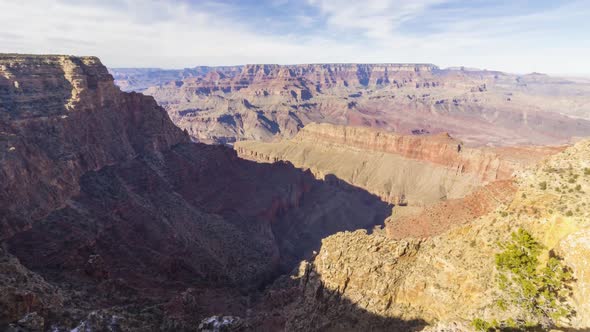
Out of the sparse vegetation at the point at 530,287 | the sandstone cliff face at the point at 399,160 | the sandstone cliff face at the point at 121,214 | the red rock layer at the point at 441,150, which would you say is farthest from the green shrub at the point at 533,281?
the sandstone cliff face at the point at 399,160

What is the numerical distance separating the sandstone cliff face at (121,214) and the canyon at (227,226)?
0.90 ft

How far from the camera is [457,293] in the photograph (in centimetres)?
2644

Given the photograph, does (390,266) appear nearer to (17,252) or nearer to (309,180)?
(17,252)

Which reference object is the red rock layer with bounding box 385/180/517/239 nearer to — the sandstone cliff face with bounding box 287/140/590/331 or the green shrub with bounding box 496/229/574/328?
the sandstone cliff face with bounding box 287/140/590/331

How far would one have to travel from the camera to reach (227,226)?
74.5 meters

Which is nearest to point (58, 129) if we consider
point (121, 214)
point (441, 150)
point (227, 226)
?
point (121, 214)

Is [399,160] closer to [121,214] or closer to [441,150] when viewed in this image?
[441,150]

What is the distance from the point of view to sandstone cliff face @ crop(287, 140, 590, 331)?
22656 mm

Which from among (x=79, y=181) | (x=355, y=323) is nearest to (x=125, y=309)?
(x=355, y=323)

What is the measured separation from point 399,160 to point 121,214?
9334 centimetres

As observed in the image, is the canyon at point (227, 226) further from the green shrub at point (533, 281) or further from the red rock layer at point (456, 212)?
the green shrub at point (533, 281)

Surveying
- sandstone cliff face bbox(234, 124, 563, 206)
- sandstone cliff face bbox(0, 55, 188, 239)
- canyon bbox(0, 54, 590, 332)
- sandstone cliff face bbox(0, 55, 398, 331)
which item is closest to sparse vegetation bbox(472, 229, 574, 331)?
canyon bbox(0, 54, 590, 332)

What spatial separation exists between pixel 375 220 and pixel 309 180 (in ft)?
85.0

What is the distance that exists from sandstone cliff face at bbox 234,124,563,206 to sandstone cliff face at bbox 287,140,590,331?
249 feet
